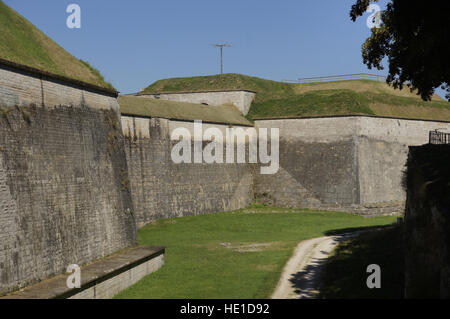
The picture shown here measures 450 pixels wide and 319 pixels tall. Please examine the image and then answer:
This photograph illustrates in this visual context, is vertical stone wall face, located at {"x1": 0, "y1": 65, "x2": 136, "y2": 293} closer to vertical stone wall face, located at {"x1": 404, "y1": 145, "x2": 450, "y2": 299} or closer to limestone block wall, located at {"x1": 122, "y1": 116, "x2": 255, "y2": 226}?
limestone block wall, located at {"x1": 122, "y1": 116, "x2": 255, "y2": 226}

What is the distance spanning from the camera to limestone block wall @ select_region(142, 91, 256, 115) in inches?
1756

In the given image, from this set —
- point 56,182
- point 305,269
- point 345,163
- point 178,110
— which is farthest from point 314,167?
point 56,182

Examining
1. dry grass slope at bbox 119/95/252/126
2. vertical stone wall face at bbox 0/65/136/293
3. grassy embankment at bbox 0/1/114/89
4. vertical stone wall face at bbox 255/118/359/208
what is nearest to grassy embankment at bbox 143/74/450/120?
vertical stone wall face at bbox 255/118/359/208

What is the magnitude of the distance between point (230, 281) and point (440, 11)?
10882mm

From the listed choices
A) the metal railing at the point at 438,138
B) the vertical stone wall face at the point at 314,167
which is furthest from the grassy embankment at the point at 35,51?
the vertical stone wall face at the point at 314,167

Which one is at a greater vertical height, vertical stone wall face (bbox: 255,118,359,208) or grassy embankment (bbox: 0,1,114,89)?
Answer: grassy embankment (bbox: 0,1,114,89)

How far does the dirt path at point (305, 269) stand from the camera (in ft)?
53.3

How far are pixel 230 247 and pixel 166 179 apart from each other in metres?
9.02

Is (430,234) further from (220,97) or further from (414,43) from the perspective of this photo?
(220,97)

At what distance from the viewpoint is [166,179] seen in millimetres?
31969

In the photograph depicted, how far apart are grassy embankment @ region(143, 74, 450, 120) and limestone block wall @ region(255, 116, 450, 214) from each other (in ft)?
3.38

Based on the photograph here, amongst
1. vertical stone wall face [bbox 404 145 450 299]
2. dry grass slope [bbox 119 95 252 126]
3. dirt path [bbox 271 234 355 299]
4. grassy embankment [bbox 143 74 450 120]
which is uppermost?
grassy embankment [bbox 143 74 450 120]

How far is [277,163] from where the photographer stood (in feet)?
132
